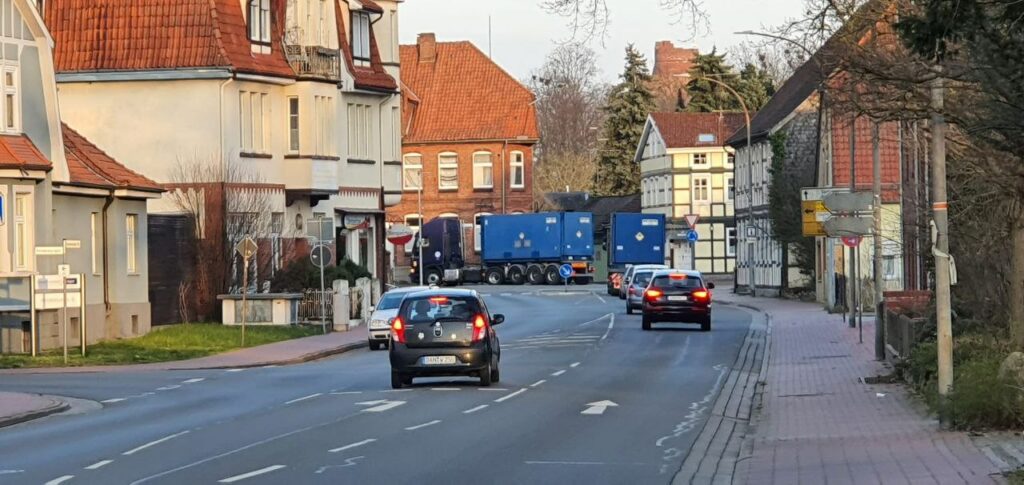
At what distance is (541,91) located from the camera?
382ft

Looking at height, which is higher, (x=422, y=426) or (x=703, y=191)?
(x=703, y=191)

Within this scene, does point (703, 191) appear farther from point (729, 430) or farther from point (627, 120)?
point (729, 430)

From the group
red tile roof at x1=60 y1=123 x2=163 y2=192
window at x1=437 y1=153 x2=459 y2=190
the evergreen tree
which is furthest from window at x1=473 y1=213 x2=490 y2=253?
red tile roof at x1=60 y1=123 x2=163 y2=192

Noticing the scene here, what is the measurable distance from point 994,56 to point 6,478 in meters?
9.54

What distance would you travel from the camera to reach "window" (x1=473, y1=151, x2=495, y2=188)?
306 feet

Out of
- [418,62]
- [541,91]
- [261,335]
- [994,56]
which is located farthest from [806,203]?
[541,91]

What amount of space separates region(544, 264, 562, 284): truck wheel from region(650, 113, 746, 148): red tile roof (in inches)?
539

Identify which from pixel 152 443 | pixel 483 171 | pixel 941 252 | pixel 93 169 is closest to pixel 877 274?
pixel 941 252

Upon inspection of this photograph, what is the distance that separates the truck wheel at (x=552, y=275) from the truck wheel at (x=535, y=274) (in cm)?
22

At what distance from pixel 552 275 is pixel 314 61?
126 feet

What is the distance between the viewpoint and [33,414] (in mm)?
22500

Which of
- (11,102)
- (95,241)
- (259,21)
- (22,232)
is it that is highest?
(259,21)

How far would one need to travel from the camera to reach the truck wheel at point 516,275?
89.4 meters

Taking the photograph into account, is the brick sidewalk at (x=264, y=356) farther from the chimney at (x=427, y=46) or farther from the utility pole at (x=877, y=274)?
the chimney at (x=427, y=46)
